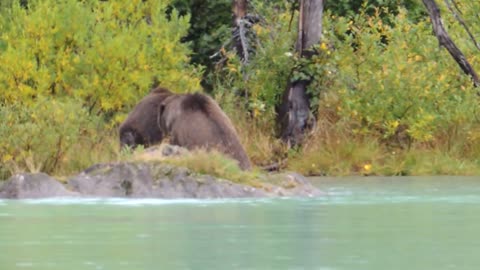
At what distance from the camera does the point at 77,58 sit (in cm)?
1962

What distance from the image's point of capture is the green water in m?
8.01

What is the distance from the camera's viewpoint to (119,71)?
1962 cm

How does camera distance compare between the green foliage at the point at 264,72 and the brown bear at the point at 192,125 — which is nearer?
the brown bear at the point at 192,125

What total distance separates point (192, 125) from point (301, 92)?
5571mm

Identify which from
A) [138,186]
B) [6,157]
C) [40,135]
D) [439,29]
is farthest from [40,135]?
[439,29]

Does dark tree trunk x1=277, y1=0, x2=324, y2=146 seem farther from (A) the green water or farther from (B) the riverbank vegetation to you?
(A) the green water

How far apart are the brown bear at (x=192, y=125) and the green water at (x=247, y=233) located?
185cm

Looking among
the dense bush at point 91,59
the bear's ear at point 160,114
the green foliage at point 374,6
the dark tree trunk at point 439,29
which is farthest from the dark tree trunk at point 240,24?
the dark tree trunk at point 439,29

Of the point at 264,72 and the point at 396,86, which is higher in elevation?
the point at 264,72

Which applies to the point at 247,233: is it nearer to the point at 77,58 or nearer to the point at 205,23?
the point at 77,58

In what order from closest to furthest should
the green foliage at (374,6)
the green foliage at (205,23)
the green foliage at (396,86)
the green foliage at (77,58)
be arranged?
the green foliage at (77,58) < the green foliage at (396,86) < the green foliage at (205,23) < the green foliage at (374,6)

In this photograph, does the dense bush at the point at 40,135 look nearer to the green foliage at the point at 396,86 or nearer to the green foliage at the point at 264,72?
the green foliage at the point at 264,72

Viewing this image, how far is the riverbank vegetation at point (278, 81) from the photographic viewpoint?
63.7 feet

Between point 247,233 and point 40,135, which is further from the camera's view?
point 40,135
